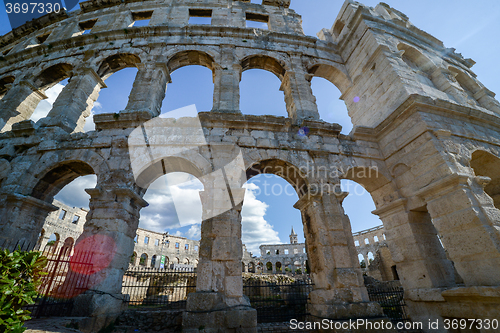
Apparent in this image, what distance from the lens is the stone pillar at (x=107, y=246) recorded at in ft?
14.2

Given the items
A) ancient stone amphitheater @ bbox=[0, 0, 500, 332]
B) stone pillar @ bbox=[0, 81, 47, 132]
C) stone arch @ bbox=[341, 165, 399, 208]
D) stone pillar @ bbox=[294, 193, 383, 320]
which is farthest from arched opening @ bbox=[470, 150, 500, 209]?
stone pillar @ bbox=[0, 81, 47, 132]

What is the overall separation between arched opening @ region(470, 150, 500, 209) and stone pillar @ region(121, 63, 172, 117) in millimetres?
10032

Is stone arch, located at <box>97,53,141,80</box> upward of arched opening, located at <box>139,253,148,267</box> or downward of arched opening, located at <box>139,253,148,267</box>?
upward

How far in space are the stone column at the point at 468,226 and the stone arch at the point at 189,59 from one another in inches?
316

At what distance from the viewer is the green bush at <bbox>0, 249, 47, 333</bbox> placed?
2.60 metres

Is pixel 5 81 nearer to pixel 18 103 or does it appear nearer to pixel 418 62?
pixel 18 103

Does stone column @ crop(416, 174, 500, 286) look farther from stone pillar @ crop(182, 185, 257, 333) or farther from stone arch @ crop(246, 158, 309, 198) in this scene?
stone pillar @ crop(182, 185, 257, 333)

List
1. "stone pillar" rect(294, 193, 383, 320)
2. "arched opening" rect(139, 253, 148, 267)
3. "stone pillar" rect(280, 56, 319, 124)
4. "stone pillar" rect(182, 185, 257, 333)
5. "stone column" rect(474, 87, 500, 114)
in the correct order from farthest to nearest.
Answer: "arched opening" rect(139, 253, 148, 267) < "stone column" rect(474, 87, 500, 114) < "stone pillar" rect(280, 56, 319, 124) < "stone pillar" rect(294, 193, 383, 320) < "stone pillar" rect(182, 185, 257, 333)

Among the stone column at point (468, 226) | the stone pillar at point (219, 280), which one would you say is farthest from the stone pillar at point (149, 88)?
the stone column at point (468, 226)

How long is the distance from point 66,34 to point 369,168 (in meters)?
14.1

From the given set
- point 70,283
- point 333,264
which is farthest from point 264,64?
point 70,283

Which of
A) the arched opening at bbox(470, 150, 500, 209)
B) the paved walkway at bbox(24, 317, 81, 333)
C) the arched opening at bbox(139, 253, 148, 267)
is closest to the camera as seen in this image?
the paved walkway at bbox(24, 317, 81, 333)

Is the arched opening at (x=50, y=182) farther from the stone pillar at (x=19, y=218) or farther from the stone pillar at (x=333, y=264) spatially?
the stone pillar at (x=333, y=264)

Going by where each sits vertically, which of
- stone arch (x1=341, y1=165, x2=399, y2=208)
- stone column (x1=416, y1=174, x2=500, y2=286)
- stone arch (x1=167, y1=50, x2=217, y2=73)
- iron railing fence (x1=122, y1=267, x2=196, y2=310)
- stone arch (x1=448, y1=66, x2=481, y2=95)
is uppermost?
stone arch (x1=167, y1=50, x2=217, y2=73)
